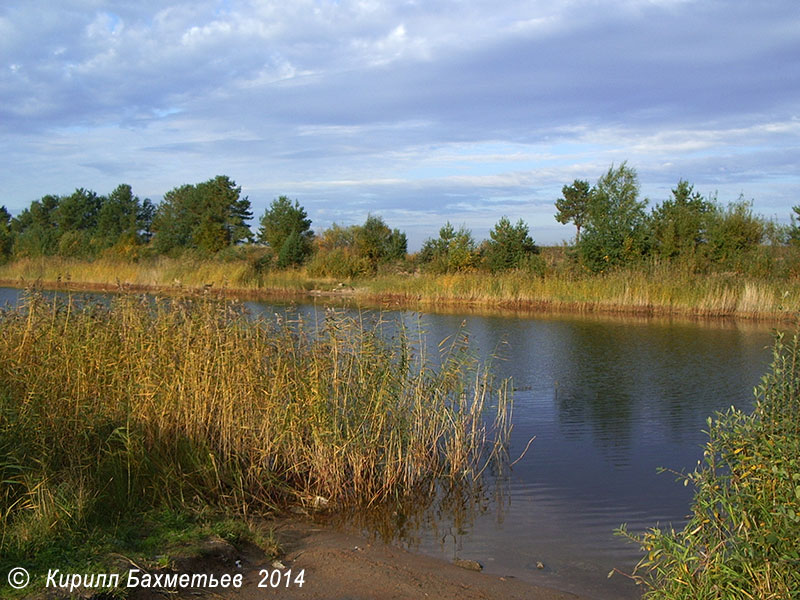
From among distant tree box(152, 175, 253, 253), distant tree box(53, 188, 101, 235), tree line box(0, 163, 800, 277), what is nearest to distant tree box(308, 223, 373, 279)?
tree line box(0, 163, 800, 277)

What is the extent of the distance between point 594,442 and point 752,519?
5.41 metres

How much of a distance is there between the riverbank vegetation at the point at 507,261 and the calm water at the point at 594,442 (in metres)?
6.73

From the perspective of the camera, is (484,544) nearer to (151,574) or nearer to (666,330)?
(151,574)

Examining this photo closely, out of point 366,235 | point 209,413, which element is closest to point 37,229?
point 366,235

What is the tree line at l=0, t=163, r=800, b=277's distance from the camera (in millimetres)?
31297

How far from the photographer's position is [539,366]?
582 inches

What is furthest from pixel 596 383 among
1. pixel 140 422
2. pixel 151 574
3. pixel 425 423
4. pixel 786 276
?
pixel 786 276

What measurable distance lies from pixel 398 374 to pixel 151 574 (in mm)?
3877

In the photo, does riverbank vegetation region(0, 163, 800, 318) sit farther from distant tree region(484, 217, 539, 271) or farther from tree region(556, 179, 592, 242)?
tree region(556, 179, 592, 242)

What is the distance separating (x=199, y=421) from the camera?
6.46 meters

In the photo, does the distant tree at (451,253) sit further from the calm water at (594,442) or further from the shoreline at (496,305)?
the calm water at (594,442)

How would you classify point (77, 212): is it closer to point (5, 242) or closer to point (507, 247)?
point (5, 242)

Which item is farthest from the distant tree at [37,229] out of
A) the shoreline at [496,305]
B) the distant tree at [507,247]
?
the distant tree at [507,247]

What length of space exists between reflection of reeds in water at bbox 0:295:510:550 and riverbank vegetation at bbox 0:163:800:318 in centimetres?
1490
